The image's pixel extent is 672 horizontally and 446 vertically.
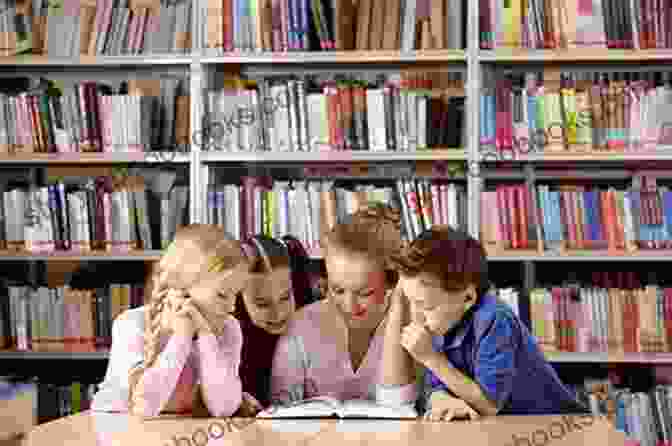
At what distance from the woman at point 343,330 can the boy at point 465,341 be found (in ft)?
0.45

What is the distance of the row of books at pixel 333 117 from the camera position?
14.0 ft

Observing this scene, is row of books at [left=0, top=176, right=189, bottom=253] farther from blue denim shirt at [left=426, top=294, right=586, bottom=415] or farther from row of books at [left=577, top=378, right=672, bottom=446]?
blue denim shirt at [left=426, top=294, right=586, bottom=415]

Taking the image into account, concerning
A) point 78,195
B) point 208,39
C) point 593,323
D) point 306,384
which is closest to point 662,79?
point 593,323

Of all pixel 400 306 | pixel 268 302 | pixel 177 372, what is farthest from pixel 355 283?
pixel 177 372

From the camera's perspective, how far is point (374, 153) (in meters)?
4.25

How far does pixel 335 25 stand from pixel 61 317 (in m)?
1.51

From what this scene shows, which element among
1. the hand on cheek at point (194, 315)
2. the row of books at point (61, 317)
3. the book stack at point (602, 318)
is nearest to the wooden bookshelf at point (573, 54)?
the book stack at point (602, 318)

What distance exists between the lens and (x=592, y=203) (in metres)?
4.22

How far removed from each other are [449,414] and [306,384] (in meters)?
0.44

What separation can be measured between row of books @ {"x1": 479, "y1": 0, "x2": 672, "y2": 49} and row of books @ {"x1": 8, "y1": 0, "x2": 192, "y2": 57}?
47.0 inches

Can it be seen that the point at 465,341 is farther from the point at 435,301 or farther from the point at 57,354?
the point at 57,354

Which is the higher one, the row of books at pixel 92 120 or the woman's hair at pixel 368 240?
the row of books at pixel 92 120

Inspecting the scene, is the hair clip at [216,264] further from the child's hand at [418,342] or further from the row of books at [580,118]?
the row of books at [580,118]

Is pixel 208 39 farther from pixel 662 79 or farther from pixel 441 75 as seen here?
pixel 662 79
